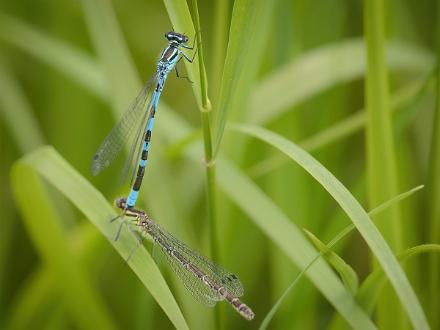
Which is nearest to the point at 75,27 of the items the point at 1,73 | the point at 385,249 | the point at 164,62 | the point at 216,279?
the point at 1,73

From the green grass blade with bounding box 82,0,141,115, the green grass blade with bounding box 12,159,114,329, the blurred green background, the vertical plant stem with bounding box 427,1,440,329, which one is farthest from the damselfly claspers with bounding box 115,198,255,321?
the vertical plant stem with bounding box 427,1,440,329

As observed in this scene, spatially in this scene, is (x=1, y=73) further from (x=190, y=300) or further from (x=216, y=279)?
(x=216, y=279)

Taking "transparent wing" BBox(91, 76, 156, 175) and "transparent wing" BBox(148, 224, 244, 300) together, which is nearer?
"transparent wing" BBox(148, 224, 244, 300)

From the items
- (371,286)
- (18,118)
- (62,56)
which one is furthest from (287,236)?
(18,118)

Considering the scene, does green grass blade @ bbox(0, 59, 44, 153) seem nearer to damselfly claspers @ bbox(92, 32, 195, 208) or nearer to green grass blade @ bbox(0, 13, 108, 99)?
green grass blade @ bbox(0, 13, 108, 99)

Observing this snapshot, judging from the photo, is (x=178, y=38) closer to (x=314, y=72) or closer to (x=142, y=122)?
(x=142, y=122)
